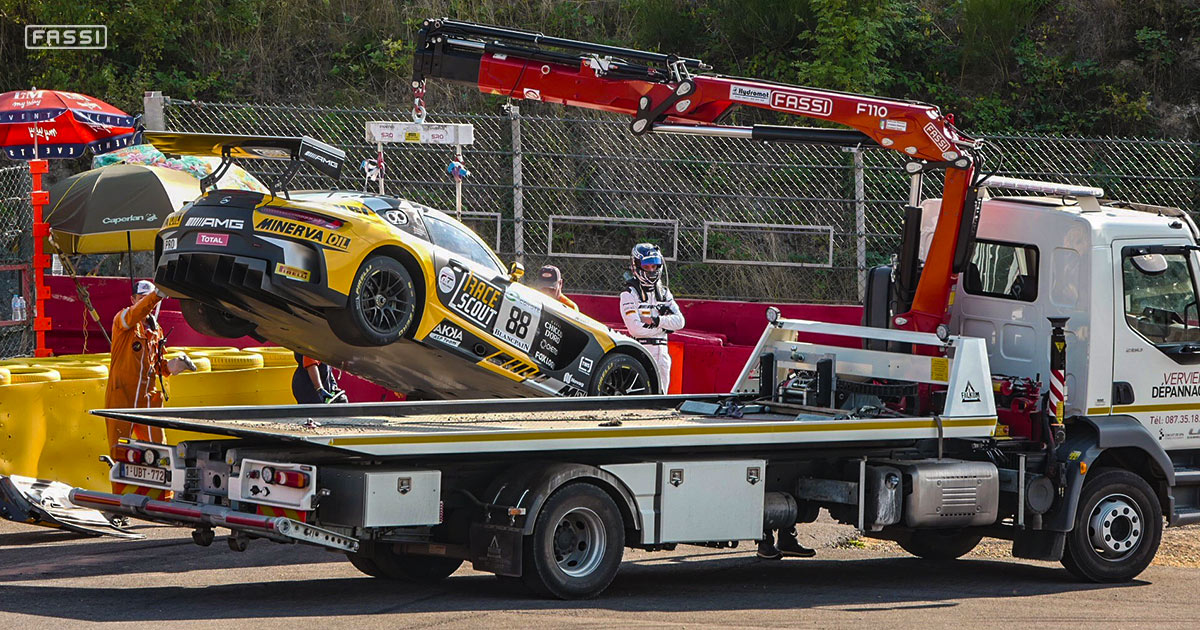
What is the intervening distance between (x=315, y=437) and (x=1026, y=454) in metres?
4.76

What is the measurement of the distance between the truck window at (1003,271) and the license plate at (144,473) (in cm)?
565

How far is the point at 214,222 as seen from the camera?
10.4m

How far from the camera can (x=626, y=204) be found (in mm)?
19594

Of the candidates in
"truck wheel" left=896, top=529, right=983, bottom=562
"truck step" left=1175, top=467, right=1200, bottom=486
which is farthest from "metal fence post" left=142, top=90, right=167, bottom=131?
"truck step" left=1175, top=467, right=1200, bottom=486

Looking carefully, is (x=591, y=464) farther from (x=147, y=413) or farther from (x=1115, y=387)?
(x=1115, y=387)

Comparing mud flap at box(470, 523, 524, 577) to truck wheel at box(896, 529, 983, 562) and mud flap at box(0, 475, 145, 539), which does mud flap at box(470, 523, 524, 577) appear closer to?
mud flap at box(0, 475, 145, 539)

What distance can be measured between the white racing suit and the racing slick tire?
2681 millimetres

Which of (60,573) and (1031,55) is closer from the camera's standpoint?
(60,573)

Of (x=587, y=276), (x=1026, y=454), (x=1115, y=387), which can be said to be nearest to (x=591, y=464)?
(x=1026, y=454)

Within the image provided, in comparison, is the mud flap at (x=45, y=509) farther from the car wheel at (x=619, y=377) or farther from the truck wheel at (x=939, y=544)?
the truck wheel at (x=939, y=544)

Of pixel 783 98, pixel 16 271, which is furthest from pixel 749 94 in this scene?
pixel 16 271

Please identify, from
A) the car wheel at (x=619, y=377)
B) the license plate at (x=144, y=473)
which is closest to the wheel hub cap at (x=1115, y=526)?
the car wheel at (x=619, y=377)

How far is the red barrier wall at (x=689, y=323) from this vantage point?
602 inches

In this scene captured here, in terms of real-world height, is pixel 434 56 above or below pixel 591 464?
above
